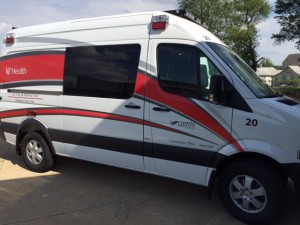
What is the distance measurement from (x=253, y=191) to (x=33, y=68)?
421 cm

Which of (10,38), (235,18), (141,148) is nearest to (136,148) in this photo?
(141,148)

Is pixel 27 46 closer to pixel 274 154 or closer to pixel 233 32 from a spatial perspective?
pixel 274 154

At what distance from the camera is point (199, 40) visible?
5180mm

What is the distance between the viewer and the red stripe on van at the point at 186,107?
4.96 m

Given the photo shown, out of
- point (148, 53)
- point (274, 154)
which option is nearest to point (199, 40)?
point (148, 53)

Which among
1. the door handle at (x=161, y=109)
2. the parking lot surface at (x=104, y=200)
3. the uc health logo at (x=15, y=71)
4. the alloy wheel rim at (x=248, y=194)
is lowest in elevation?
the parking lot surface at (x=104, y=200)

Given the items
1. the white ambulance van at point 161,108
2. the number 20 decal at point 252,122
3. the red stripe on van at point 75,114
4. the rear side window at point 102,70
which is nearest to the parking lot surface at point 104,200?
the white ambulance van at point 161,108

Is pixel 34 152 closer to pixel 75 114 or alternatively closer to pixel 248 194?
pixel 75 114

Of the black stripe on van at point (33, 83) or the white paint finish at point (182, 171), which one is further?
the black stripe on van at point (33, 83)

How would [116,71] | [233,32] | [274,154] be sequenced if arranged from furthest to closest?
[233,32] < [116,71] < [274,154]

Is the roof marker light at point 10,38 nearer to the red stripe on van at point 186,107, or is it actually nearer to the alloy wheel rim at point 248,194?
the red stripe on van at point 186,107

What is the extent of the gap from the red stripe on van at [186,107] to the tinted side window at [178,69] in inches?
Result: 3.2

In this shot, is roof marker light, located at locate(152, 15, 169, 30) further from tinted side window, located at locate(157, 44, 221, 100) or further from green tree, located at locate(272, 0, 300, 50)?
green tree, located at locate(272, 0, 300, 50)

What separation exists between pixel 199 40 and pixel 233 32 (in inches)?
1546
